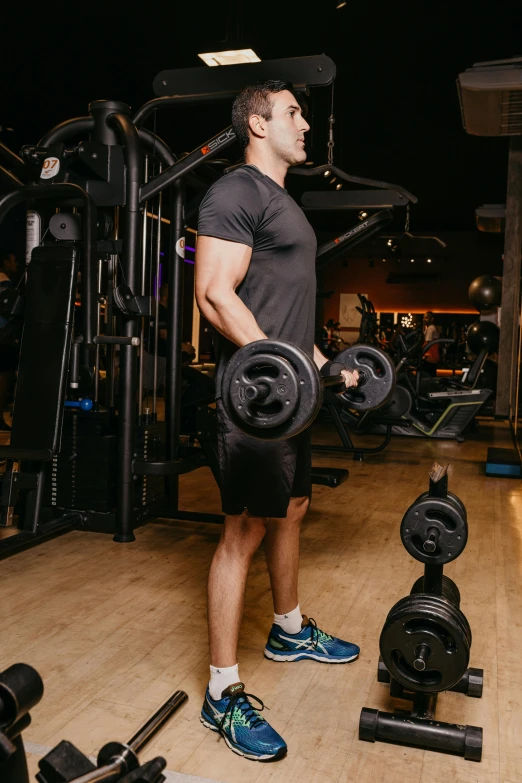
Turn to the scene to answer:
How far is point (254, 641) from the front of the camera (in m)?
2.15

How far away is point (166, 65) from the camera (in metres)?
6.41

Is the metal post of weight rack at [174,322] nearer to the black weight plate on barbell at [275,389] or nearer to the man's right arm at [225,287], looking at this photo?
the man's right arm at [225,287]

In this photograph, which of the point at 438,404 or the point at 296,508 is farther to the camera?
the point at 438,404

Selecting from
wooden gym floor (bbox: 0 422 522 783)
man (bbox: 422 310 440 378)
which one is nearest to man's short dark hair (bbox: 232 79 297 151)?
wooden gym floor (bbox: 0 422 522 783)

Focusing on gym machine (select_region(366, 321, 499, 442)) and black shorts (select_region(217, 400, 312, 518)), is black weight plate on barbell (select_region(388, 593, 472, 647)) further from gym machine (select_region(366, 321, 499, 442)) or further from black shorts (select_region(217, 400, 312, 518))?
gym machine (select_region(366, 321, 499, 442))

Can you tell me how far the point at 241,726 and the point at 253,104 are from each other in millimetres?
1489

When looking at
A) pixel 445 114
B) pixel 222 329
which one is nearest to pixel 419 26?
pixel 445 114

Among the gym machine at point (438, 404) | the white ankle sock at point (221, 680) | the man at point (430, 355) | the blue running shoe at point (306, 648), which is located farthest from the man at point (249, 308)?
the man at point (430, 355)

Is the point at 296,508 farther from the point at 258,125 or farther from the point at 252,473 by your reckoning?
the point at 258,125

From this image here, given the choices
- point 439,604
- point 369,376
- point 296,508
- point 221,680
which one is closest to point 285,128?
point 369,376

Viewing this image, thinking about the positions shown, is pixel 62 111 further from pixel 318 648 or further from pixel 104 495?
pixel 318 648

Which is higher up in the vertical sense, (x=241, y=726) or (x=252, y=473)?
(x=252, y=473)

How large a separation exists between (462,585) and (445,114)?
653 centimetres

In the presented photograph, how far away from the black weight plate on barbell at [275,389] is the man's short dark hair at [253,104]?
27.6 inches
